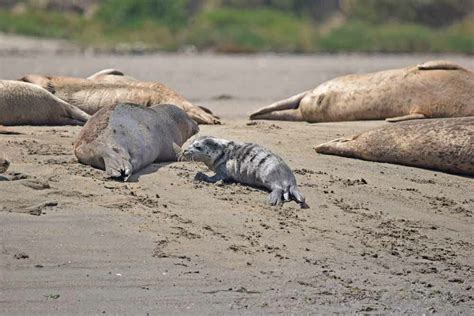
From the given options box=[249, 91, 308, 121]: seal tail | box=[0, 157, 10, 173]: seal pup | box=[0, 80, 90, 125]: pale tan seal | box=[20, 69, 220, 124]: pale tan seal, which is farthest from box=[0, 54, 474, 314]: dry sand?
box=[249, 91, 308, 121]: seal tail

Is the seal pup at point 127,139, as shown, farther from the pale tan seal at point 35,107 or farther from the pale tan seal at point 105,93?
the pale tan seal at point 105,93

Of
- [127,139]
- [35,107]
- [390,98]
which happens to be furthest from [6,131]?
[390,98]

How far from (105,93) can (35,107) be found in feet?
2.41

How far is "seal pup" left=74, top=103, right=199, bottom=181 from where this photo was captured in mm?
7344

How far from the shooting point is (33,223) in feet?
20.4

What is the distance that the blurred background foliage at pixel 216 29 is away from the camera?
2725cm

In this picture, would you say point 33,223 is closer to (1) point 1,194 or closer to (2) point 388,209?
(1) point 1,194

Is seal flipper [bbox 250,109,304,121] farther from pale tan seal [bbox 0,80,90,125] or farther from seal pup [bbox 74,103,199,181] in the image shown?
seal pup [bbox 74,103,199,181]

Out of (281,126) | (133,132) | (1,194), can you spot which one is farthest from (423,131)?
(1,194)

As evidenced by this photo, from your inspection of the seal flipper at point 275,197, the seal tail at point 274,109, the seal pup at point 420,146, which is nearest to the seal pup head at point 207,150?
the seal flipper at point 275,197

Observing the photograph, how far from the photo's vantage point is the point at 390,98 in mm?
10609

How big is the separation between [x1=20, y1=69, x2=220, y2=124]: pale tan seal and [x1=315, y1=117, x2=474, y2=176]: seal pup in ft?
5.21

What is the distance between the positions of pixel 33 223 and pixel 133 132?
5.16ft

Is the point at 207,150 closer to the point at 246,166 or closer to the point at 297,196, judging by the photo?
the point at 246,166
